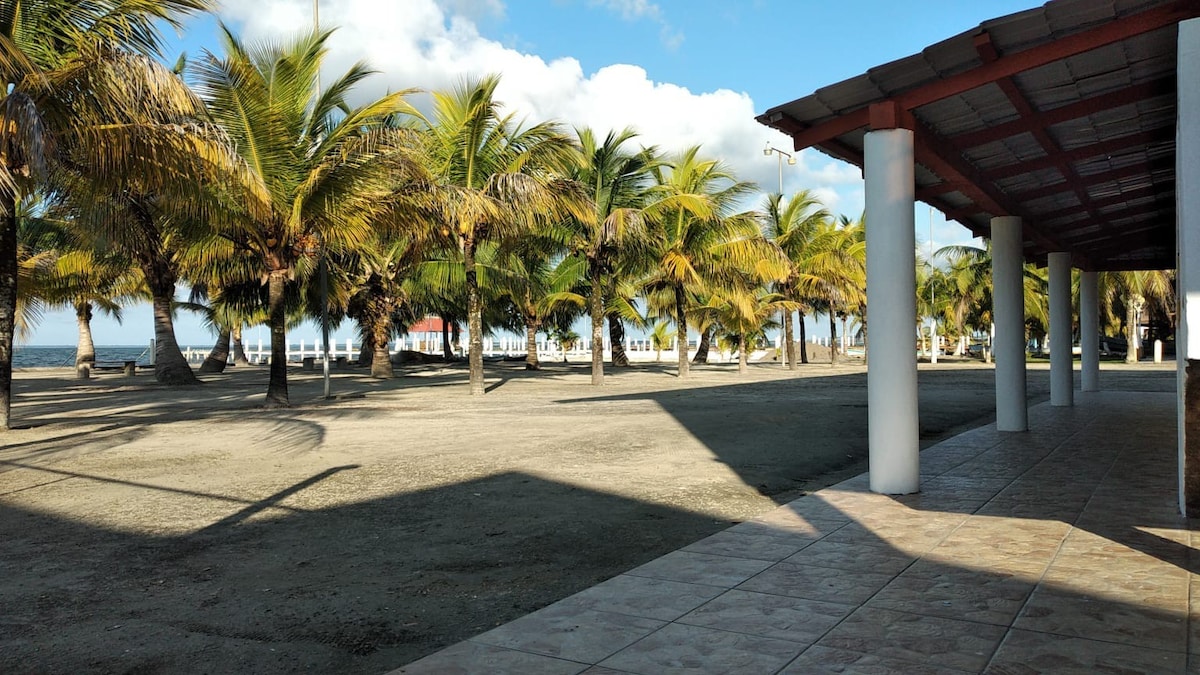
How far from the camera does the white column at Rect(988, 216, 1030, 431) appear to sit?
1149 cm

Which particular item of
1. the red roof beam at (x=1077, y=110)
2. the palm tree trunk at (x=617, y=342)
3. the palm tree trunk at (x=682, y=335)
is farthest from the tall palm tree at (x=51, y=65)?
Answer: the palm tree trunk at (x=617, y=342)

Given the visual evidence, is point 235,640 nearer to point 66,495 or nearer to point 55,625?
point 55,625

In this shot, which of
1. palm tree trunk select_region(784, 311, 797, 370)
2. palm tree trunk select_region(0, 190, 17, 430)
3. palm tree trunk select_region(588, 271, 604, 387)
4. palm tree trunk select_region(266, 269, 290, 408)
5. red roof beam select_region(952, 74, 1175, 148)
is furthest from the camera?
palm tree trunk select_region(784, 311, 797, 370)

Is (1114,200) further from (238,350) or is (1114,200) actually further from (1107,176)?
(238,350)

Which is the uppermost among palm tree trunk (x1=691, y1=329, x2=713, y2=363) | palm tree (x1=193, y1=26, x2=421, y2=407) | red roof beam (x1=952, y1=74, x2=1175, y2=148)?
palm tree (x1=193, y1=26, x2=421, y2=407)

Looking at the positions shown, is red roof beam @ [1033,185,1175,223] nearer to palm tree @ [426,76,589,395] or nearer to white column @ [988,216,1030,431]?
white column @ [988,216,1030,431]

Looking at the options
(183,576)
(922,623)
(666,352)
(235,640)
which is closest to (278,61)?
(183,576)

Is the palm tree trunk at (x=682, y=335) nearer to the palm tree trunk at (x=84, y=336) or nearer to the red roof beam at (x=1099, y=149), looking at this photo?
the red roof beam at (x=1099, y=149)

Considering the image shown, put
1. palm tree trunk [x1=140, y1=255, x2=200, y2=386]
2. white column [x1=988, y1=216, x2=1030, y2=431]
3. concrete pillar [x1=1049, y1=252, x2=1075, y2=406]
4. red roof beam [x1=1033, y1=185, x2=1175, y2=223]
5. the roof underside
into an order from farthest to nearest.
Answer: palm tree trunk [x1=140, y1=255, x2=200, y2=386]
concrete pillar [x1=1049, y1=252, x2=1075, y2=406]
white column [x1=988, y1=216, x2=1030, y2=431]
red roof beam [x1=1033, y1=185, x2=1175, y2=223]
the roof underside

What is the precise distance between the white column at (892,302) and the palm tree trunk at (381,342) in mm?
22389

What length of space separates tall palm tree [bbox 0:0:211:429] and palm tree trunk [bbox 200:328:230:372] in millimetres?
23208

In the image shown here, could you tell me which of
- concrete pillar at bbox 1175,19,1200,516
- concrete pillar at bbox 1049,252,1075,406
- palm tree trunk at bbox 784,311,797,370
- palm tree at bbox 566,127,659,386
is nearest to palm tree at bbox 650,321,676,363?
palm tree trunk at bbox 784,311,797,370

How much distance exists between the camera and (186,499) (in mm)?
7941

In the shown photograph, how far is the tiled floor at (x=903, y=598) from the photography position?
12.1 feet
